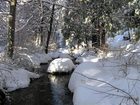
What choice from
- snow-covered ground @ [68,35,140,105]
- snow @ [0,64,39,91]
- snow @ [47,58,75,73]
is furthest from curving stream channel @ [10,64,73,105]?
snow @ [47,58,75,73]

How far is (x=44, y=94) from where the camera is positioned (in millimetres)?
14453

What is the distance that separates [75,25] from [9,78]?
1757 centimetres

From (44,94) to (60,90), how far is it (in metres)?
1.01

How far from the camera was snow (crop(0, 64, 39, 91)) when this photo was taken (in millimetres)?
14777

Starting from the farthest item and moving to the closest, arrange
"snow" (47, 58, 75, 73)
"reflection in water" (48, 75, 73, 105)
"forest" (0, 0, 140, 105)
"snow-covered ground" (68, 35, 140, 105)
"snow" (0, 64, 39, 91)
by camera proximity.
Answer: "snow" (47, 58, 75, 73)
"snow" (0, 64, 39, 91)
"reflection in water" (48, 75, 73, 105)
"forest" (0, 0, 140, 105)
"snow-covered ground" (68, 35, 140, 105)

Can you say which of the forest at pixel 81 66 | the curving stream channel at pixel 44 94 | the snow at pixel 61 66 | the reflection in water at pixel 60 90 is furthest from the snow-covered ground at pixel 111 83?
the snow at pixel 61 66

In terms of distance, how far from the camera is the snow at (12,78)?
1478 centimetres

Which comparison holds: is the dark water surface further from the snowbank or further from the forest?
the snowbank

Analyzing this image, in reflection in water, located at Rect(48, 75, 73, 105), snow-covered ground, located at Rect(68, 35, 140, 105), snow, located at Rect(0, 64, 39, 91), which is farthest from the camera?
snow, located at Rect(0, 64, 39, 91)

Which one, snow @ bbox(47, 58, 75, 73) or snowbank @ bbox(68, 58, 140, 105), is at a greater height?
snowbank @ bbox(68, 58, 140, 105)

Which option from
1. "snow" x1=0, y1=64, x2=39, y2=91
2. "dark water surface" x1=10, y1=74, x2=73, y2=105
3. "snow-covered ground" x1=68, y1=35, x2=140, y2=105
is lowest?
"dark water surface" x1=10, y1=74, x2=73, y2=105

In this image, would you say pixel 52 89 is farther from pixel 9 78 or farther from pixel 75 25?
pixel 75 25

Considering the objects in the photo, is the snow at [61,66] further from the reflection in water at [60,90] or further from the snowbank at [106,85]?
the snowbank at [106,85]

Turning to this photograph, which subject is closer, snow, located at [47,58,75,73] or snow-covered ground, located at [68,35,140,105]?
snow-covered ground, located at [68,35,140,105]
